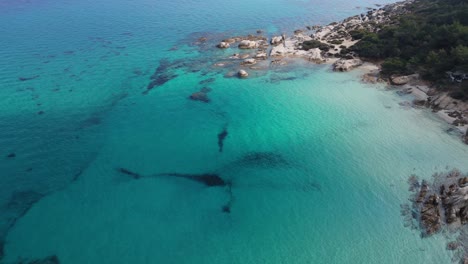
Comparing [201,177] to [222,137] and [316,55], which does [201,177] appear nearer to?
[222,137]

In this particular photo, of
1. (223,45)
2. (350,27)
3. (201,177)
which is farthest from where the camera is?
(350,27)

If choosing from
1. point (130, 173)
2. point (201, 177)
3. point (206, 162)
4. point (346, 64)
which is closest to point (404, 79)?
point (346, 64)

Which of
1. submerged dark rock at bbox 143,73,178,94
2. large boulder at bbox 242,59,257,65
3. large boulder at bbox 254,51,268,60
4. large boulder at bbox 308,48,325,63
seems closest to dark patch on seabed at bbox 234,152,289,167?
submerged dark rock at bbox 143,73,178,94

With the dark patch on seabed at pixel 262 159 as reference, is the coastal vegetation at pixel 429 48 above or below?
above

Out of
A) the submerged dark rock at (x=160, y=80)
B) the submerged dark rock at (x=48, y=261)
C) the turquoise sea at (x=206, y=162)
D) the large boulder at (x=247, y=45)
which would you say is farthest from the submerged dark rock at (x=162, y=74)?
the submerged dark rock at (x=48, y=261)

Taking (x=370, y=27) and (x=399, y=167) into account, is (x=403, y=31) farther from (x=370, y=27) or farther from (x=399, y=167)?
(x=399, y=167)

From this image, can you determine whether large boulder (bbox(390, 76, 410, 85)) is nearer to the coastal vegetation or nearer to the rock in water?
the coastal vegetation

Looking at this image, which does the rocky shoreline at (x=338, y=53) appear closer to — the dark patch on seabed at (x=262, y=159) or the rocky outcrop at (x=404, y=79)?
the rocky outcrop at (x=404, y=79)
